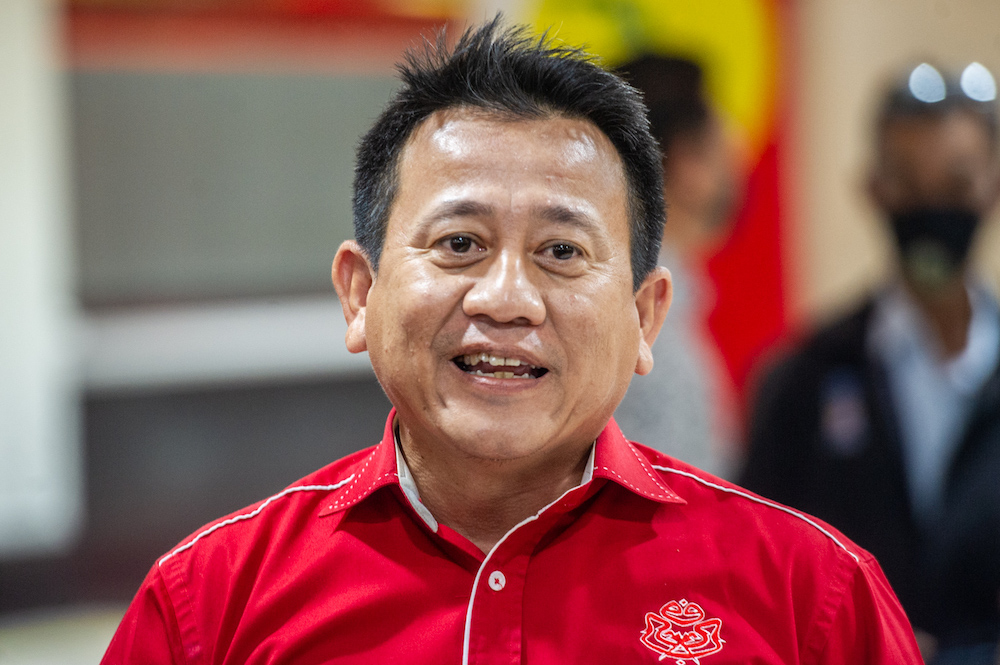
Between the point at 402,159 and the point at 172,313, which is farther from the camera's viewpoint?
the point at 172,313

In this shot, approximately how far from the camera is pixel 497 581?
1.18 meters

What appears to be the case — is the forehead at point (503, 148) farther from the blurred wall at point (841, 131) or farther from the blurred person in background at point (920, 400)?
the blurred wall at point (841, 131)

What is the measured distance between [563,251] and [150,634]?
0.68 metres

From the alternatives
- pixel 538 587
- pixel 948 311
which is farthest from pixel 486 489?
pixel 948 311

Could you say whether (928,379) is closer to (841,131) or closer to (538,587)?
(538,587)


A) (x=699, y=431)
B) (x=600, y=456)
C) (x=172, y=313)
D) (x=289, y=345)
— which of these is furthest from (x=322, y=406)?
(x=600, y=456)

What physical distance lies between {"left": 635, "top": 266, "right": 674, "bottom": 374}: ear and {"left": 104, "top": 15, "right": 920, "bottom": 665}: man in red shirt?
0.01 metres

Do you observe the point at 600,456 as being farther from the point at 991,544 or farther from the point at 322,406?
the point at 322,406

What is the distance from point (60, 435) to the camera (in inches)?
171

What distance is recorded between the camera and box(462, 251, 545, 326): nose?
1.12m

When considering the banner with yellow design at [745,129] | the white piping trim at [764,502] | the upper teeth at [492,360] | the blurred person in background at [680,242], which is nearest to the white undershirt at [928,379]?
the blurred person in background at [680,242]

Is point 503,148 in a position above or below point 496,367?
above

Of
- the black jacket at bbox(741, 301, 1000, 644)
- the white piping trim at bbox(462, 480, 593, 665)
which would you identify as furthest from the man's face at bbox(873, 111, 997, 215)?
the white piping trim at bbox(462, 480, 593, 665)

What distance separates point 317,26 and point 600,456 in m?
3.78
